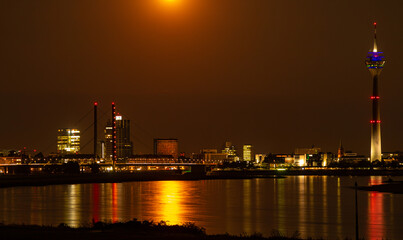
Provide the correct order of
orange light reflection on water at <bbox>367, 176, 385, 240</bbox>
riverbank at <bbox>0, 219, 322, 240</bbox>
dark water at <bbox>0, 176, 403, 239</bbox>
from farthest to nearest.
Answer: dark water at <bbox>0, 176, 403, 239</bbox>, orange light reflection on water at <bbox>367, 176, 385, 240</bbox>, riverbank at <bbox>0, 219, 322, 240</bbox>

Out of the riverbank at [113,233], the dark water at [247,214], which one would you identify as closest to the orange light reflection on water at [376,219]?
the dark water at [247,214]

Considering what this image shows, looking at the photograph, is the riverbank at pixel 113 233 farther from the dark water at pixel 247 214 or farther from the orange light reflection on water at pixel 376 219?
the orange light reflection on water at pixel 376 219

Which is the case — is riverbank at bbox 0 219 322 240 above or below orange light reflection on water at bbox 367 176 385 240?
above

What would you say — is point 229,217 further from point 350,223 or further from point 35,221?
point 35,221

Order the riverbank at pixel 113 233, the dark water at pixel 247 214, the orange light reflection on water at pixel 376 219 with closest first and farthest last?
the riverbank at pixel 113 233 → the orange light reflection on water at pixel 376 219 → the dark water at pixel 247 214

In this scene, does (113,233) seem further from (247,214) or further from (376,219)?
(247,214)

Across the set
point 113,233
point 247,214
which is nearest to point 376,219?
point 247,214

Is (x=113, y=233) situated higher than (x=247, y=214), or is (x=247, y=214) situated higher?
(x=113, y=233)

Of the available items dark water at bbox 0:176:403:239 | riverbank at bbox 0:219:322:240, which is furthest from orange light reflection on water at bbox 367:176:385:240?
riverbank at bbox 0:219:322:240

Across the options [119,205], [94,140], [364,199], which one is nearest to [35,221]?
[119,205]

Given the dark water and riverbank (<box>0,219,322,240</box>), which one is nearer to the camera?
riverbank (<box>0,219,322,240</box>)

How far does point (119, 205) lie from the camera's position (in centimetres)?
6119

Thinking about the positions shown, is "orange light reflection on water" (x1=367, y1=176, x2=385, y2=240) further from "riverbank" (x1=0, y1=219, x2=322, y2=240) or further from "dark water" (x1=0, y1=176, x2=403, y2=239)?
"riverbank" (x1=0, y1=219, x2=322, y2=240)

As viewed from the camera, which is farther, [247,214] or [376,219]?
[247,214]
